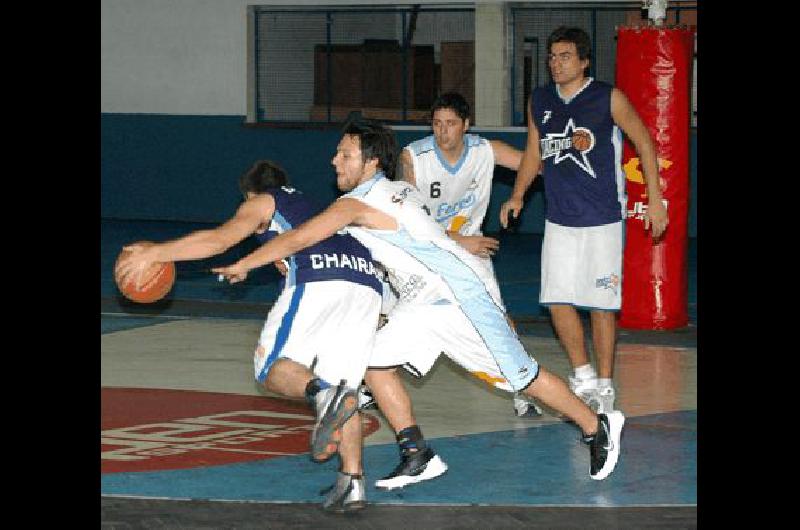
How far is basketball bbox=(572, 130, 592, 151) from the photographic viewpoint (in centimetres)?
1022

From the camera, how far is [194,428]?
10.1 meters

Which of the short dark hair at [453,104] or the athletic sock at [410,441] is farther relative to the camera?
the short dark hair at [453,104]

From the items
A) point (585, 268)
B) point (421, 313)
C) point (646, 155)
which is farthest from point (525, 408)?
point (421, 313)

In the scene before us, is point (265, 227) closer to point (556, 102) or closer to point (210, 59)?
point (556, 102)

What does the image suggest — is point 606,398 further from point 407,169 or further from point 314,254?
point 314,254

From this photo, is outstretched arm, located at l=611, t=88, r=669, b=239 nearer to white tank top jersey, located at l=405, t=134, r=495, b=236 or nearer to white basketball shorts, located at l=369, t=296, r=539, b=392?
white tank top jersey, located at l=405, t=134, r=495, b=236

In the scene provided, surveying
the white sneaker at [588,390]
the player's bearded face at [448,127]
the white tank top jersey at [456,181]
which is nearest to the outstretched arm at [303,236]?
the player's bearded face at [448,127]

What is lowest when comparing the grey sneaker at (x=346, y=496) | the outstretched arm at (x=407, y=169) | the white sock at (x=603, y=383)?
the grey sneaker at (x=346, y=496)

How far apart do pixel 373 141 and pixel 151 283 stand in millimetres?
1277

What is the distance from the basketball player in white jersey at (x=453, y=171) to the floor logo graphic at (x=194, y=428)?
60cm

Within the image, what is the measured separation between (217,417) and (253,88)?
13.0m

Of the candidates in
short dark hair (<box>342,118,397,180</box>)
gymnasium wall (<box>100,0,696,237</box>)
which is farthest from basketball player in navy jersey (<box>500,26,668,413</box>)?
gymnasium wall (<box>100,0,696,237</box>)

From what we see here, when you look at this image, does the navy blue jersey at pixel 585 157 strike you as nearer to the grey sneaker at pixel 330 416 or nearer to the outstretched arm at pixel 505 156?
the outstretched arm at pixel 505 156

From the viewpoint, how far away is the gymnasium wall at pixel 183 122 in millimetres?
22766
